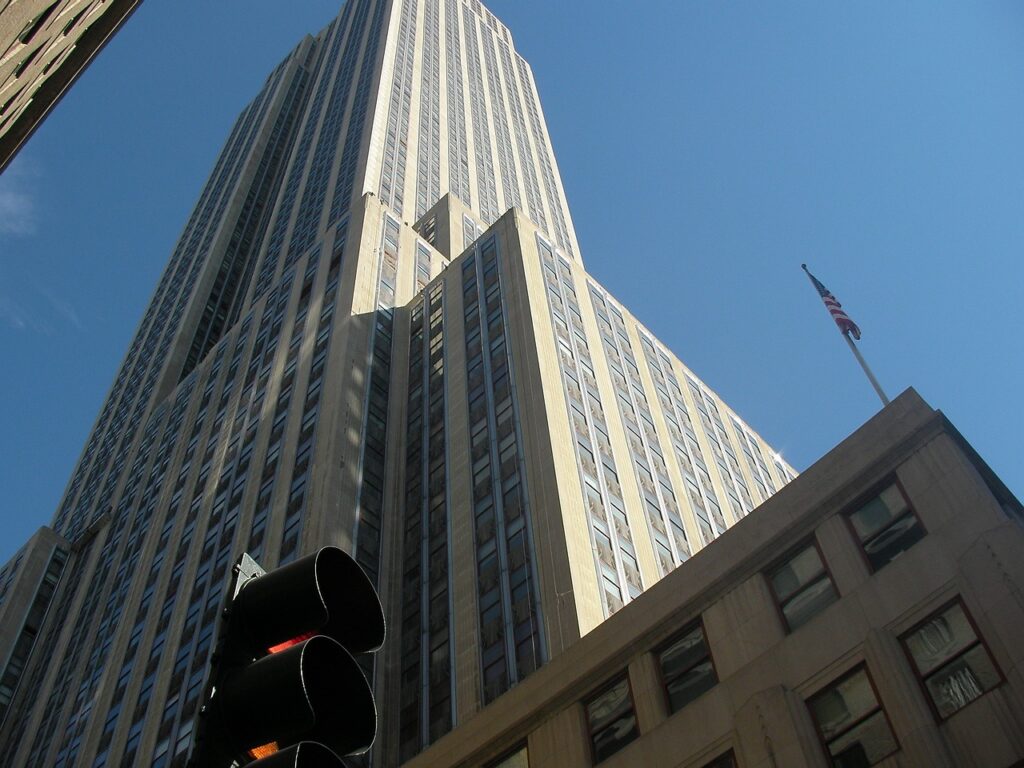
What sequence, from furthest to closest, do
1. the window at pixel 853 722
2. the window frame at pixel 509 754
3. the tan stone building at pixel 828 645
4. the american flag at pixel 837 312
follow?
the american flag at pixel 837 312
the window frame at pixel 509 754
the window at pixel 853 722
the tan stone building at pixel 828 645

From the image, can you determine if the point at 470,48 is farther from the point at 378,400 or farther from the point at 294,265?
the point at 378,400

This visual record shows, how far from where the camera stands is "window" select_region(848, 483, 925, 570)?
20.7 meters

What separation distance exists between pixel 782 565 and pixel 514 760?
769 cm

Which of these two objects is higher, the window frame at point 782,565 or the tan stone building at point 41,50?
the tan stone building at point 41,50

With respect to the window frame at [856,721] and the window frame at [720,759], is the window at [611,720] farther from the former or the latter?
→ the window frame at [856,721]

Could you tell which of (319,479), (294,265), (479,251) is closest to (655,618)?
(319,479)

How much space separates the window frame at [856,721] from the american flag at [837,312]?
1334cm

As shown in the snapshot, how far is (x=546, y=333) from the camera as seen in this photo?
2402 inches

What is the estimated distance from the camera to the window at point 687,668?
21828 millimetres

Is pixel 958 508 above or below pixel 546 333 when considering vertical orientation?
below

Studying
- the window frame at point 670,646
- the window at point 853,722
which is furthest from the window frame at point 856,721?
the window frame at point 670,646

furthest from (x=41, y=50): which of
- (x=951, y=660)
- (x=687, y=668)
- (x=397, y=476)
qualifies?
(x=397, y=476)

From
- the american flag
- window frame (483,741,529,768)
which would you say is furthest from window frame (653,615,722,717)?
the american flag

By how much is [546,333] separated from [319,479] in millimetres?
15802
